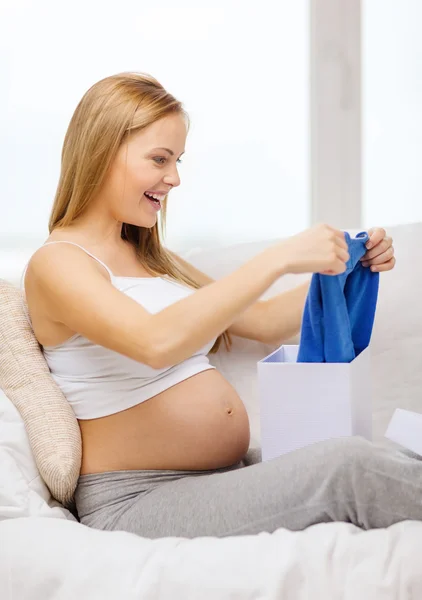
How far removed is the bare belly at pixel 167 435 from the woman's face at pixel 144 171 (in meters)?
0.36

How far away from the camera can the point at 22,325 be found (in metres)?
1.57

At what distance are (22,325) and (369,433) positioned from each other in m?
0.70

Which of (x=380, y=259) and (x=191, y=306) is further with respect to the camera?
(x=380, y=259)

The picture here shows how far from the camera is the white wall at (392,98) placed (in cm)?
286

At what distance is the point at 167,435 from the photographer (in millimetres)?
1447

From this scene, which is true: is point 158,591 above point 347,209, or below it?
below

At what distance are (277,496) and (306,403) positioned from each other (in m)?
0.20

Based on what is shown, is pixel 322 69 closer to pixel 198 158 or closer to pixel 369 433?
pixel 198 158

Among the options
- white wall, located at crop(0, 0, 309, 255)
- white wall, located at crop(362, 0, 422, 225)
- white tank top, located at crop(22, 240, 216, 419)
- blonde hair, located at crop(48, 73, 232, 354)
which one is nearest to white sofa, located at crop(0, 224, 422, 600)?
white tank top, located at crop(22, 240, 216, 419)

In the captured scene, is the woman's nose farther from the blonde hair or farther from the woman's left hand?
the woman's left hand

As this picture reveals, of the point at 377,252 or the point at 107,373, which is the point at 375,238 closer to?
the point at 377,252

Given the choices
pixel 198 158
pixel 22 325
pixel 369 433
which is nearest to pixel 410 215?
pixel 198 158

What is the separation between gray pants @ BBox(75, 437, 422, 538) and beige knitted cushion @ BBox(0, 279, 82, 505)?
0.23 ft

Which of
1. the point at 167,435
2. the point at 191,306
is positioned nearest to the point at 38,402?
the point at 167,435
